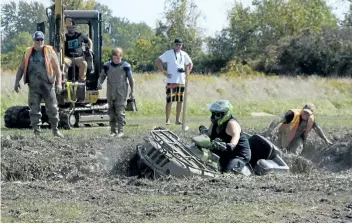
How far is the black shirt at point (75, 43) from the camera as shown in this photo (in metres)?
20.6

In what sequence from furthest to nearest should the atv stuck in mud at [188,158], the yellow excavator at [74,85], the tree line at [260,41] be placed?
the tree line at [260,41], the yellow excavator at [74,85], the atv stuck in mud at [188,158]

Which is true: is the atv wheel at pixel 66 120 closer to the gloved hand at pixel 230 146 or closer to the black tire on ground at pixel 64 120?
the black tire on ground at pixel 64 120

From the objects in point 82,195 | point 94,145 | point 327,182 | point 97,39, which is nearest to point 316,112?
point 97,39

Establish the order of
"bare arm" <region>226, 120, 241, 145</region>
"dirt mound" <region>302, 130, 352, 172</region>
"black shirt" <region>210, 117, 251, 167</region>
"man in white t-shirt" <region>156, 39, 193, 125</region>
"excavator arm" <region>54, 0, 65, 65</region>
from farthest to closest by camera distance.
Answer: "excavator arm" <region>54, 0, 65, 65</region>, "man in white t-shirt" <region>156, 39, 193, 125</region>, "dirt mound" <region>302, 130, 352, 172</region>, "black shirt" <region>210, 117, 251, 167</region>, "bare arm" <region>226, 120, 241, 145</region>

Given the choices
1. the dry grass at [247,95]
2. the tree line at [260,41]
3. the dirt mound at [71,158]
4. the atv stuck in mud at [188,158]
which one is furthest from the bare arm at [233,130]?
the tree line at [260,41]

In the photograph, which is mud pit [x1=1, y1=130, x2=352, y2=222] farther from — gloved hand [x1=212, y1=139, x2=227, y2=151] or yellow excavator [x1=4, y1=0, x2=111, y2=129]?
yellow excavator [x1=4, y1=0, x2=111, y2=129]

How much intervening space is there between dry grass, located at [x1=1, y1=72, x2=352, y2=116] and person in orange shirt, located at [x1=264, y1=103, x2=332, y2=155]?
30.6 ft

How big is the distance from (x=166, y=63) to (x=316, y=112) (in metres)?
10.5

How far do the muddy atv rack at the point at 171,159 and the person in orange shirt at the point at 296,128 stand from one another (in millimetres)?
4406

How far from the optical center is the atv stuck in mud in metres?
12.5

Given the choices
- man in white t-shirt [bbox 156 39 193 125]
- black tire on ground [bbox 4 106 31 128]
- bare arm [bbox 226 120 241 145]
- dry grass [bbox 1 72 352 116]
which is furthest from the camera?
dry grass [bbox 1 72 352 116]

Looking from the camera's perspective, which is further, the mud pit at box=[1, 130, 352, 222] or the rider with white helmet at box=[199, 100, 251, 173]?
the rider with white helmet at box=[199, 100, 251, 173]

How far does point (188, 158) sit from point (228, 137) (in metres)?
1.02

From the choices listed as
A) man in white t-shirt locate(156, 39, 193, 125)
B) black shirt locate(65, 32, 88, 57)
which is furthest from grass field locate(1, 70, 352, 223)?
black shirt locate(65, 32, 88, 57)
